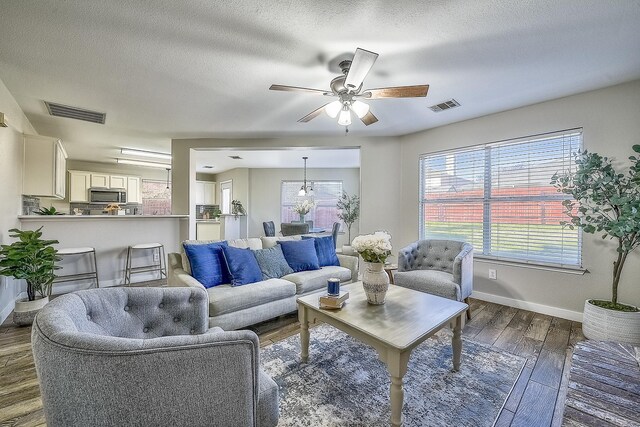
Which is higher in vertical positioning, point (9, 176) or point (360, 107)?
point (360, 107)

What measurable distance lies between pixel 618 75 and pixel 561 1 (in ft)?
5.21

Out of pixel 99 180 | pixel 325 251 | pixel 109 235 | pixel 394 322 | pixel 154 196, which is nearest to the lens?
pixel 394 322

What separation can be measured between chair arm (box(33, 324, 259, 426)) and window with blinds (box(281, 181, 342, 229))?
22.0 ft

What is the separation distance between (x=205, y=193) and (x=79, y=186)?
311 centimetres

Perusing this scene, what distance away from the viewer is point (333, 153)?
5684 millimetres

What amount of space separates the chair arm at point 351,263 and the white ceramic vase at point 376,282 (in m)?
1.50

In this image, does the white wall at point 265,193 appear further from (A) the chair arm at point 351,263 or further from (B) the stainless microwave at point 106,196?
(A) the chair arm at point 351,263

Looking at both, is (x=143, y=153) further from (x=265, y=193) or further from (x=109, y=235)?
(x=265, y=193)

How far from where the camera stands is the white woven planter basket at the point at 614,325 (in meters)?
2.24

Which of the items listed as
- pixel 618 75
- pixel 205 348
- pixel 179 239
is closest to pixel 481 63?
pixel 618 75

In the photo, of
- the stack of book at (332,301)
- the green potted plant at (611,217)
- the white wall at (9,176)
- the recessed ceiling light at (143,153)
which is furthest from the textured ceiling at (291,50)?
the recessed ceiling light at (143,153)

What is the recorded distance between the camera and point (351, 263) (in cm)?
356

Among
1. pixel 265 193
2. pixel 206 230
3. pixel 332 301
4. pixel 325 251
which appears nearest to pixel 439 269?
pixel 325 251

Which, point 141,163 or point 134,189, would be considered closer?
point 141,163
